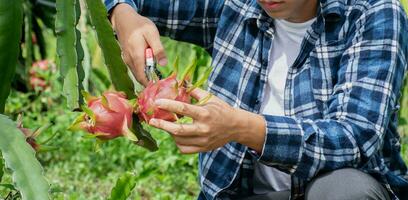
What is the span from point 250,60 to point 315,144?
1.13 feet

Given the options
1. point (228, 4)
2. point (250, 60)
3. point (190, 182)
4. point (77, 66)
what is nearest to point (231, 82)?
point (250, 60)

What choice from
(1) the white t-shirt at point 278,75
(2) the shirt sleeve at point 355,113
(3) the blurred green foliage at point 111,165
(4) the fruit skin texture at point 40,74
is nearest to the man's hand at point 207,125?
(2) the shirt sleeve at point 355,113

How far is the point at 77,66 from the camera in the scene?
5.39ft

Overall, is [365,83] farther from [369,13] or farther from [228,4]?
[228,4]

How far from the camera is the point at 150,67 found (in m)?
1.81

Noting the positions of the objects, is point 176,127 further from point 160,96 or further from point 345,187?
point 345,187

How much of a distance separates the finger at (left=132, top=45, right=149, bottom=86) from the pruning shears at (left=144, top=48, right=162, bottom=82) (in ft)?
0.04

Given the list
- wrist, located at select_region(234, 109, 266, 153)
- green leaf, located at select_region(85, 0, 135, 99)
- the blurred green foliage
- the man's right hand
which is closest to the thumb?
the man's right hand

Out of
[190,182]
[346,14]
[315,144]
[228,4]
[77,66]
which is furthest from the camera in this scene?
[190,182]

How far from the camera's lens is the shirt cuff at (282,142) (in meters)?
1.85

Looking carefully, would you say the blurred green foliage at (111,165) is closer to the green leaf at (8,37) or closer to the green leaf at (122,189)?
the green leaf at (122,189)

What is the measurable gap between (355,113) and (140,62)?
509mm

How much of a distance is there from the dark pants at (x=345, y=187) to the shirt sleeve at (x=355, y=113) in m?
0.03

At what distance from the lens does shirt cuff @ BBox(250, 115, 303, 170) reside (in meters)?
1.85
